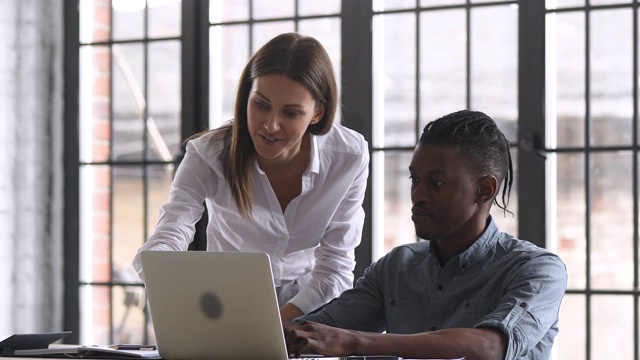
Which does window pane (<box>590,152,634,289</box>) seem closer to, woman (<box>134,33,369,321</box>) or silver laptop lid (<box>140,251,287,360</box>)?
woman (<box>134,33,369,321</box>)

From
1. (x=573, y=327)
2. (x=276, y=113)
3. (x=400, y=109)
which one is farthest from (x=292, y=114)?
(x=573, y=327)

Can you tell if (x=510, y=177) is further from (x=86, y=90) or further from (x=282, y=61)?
(x=86, y=90)

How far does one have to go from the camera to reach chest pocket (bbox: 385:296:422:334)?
1.86 metres

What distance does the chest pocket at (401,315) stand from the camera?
1859 mm

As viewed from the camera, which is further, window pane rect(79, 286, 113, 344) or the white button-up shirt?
window pane rect(79, 286, 113, 344)

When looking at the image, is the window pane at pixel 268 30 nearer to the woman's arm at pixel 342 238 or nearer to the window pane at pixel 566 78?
the window pane at pixel 566 78

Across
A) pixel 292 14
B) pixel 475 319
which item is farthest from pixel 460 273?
pixel 292 14

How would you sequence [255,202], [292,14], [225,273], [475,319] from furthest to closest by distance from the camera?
1. [292,14]
2. [255,202]
3. [475,319]
4. [225,273]

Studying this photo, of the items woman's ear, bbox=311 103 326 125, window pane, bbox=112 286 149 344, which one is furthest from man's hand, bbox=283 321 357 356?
window pane, bbox=112 286 149 344

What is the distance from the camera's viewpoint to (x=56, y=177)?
12.1ft

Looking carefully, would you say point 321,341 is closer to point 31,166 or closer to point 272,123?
point 272,123

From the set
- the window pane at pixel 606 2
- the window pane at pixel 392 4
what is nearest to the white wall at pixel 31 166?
the window pane at pixel 392 4

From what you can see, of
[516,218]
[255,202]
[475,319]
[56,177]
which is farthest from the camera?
[56,177]

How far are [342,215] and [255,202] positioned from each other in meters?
0.21
